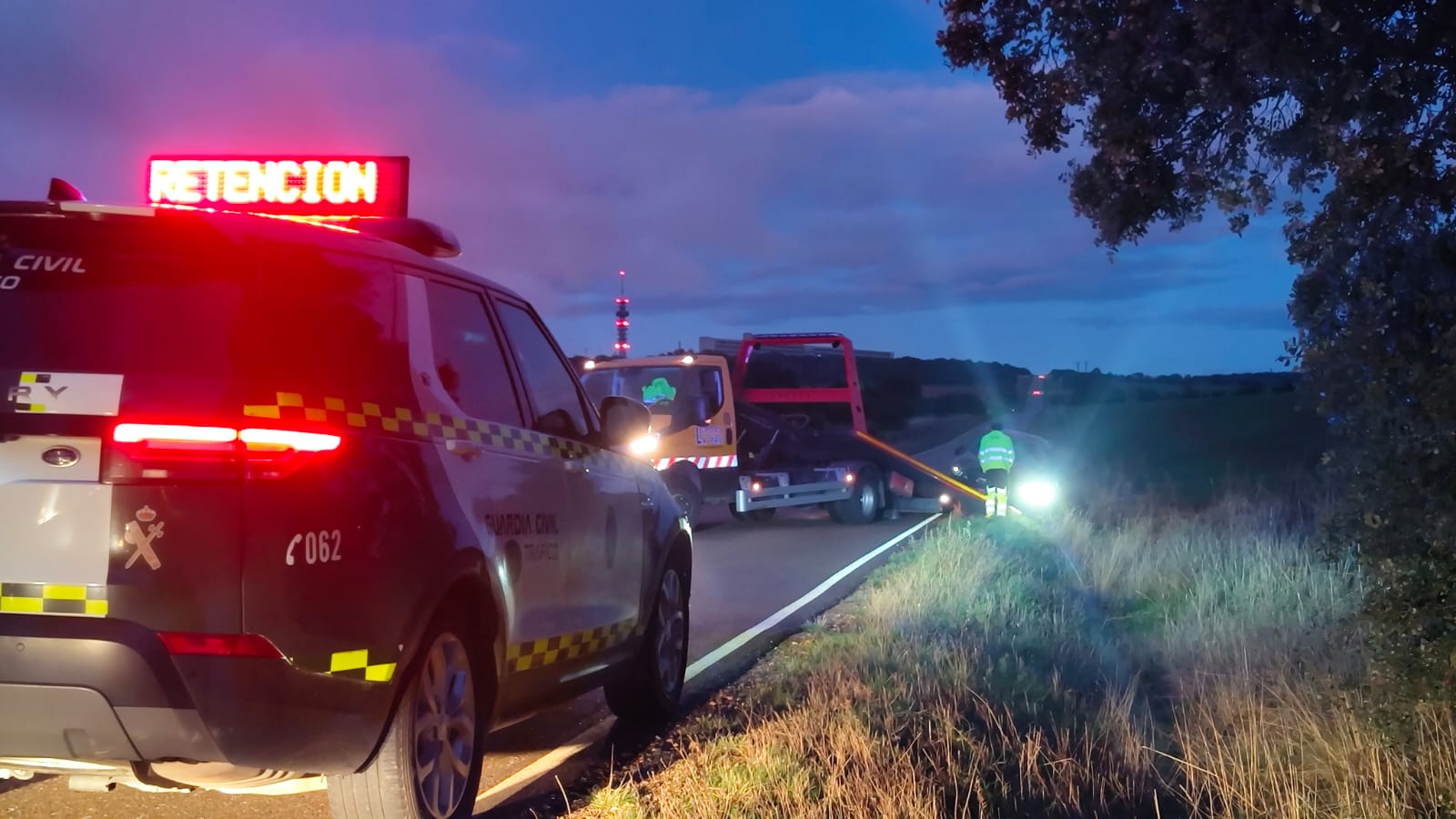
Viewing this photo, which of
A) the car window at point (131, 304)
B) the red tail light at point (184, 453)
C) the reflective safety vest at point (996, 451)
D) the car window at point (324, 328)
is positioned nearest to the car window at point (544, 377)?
the car window at point (324, 328)

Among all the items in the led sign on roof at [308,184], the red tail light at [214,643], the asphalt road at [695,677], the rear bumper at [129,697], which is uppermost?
the led sign on roof at [308,184]

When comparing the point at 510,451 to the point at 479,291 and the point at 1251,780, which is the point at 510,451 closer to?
the point at 479,291

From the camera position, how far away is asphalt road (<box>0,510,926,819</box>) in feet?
16.5

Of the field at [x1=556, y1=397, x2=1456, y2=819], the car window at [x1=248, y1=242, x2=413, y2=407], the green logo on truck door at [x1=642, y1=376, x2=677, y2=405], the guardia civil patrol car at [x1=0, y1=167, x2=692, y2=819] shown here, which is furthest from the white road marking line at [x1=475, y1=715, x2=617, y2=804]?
the green logo on truck door at [x1=642, y1=376, x2=677, y2=405]

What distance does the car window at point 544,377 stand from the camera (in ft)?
17.2

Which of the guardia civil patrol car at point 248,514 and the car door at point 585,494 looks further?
the car door at point 585,494

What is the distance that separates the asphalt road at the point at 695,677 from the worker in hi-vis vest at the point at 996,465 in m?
1.51

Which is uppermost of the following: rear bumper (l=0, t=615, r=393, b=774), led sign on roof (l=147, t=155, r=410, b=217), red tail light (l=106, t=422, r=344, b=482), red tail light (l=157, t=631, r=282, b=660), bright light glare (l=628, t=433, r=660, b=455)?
led sign on roof (l=147, t=155, r=410, b=217)

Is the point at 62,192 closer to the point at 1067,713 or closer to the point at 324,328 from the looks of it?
the point at 324,328

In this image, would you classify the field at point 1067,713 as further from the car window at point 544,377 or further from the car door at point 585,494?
the car window at point 544,377

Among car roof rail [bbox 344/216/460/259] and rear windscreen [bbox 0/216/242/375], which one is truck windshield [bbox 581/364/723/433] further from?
rear windscreen [bbox 0/216/242/375]

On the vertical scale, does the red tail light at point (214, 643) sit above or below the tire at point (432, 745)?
above

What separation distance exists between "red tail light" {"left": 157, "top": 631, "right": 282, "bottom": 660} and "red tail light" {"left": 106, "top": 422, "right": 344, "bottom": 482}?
1.37 ft

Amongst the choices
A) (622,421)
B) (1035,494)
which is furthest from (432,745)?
(1035,494)
